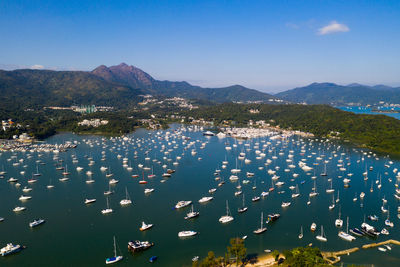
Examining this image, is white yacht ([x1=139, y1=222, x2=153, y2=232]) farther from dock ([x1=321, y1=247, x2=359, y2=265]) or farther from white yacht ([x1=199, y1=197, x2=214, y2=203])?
dock ([x1=321, y1=247, x2=359, y2=265])

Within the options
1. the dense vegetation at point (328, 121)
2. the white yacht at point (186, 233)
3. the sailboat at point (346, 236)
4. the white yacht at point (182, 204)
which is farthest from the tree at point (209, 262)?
the dense vegetation at point (328, 121)

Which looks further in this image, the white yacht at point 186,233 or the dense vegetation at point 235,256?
the white yacht at point 186,233

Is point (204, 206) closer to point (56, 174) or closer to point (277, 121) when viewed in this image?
point (56, 174)

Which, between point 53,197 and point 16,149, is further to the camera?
point 16,149

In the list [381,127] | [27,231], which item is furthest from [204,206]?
[381,127]

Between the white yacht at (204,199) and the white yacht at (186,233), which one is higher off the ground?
the white yacht at (204,199)

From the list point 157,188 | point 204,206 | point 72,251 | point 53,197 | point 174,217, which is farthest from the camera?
point 157,188

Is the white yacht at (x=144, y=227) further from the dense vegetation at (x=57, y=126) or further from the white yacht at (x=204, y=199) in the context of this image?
the dense vegetation at (x=57, y=126)
